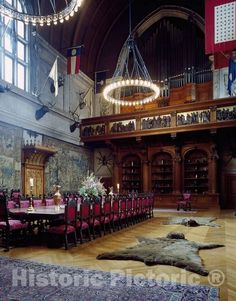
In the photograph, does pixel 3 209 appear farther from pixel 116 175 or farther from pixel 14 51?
pixel 116 175

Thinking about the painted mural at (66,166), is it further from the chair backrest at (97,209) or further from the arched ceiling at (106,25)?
the chair backrest at (97,209)

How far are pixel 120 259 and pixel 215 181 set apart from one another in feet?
34.4

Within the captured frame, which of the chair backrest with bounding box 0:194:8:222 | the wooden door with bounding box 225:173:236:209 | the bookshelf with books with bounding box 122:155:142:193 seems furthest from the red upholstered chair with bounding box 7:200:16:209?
the wooden door with bounding box 225:173:236:209

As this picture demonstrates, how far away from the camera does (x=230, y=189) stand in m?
14.9

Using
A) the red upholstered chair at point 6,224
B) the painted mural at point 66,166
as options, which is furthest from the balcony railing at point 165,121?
the red upholstered chair at point 6,224

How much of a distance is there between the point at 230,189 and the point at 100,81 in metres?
9.22

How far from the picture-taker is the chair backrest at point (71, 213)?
18.7 feet

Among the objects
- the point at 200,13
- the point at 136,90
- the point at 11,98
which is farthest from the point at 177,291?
the point at 200,13

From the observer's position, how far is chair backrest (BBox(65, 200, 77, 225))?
5702 mm

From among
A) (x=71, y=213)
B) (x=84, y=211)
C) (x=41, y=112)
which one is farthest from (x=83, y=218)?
(x=41, y=112)

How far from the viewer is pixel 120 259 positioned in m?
4.82

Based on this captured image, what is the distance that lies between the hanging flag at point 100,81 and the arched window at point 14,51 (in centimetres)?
599

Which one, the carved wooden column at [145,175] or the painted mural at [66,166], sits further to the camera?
the carved wooden column at [145,175]

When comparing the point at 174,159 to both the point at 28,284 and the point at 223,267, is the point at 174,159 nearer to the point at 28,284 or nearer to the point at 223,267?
the point at 223,267
